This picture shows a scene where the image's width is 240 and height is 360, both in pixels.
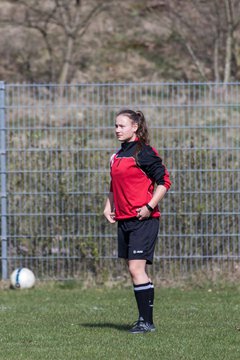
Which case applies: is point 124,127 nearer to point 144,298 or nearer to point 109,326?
point 144,298

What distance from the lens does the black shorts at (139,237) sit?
276 inches

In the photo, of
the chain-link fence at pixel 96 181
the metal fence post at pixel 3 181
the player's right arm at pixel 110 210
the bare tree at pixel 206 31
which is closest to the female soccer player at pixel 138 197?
the player's right arm at pixel 110 210

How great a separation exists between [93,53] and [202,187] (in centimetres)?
1602

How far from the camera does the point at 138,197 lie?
7027 millimetres

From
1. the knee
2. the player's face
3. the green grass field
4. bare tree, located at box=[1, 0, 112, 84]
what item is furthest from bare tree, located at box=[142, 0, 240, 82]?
the knee

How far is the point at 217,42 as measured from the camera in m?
21.2

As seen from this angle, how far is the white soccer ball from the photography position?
10.4 m

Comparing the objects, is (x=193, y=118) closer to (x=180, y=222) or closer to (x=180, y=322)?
(x=180, y=222)

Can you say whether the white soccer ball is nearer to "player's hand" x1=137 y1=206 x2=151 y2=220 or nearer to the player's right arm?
the player's right arm

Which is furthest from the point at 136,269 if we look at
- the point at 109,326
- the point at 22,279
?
the point at 22,279

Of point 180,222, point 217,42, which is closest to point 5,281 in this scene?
point 180,222

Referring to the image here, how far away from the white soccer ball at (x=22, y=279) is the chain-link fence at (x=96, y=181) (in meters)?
0.29

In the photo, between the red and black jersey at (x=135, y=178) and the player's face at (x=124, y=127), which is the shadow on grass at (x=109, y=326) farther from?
the player's face at (x=124, y=127)

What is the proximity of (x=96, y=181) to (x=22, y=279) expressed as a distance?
1440 mm
